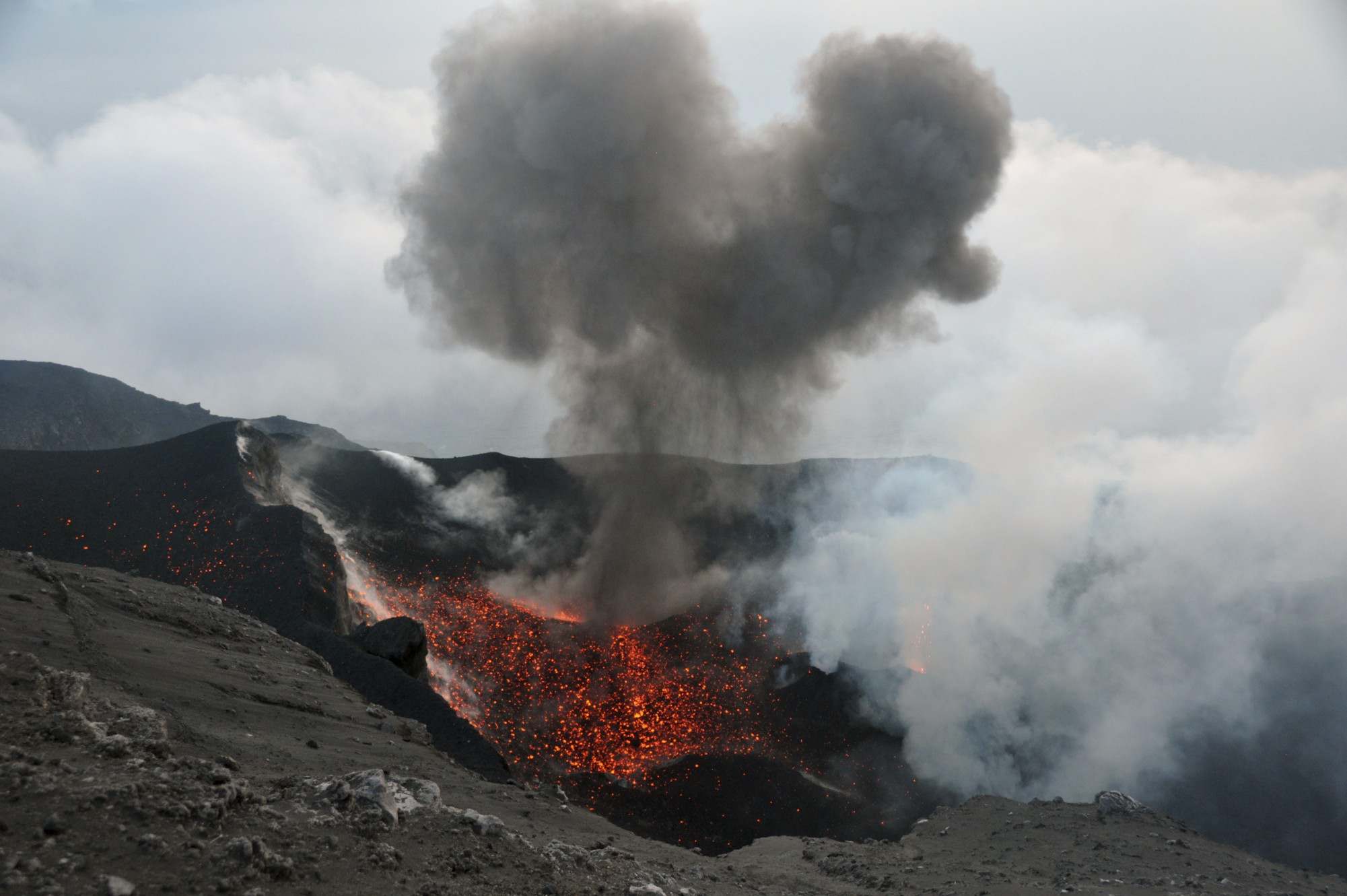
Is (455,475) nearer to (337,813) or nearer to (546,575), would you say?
(546,575)

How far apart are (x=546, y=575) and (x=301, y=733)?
96.0 feet

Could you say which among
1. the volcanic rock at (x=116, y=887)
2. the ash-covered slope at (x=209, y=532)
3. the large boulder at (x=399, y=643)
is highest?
the ash-covered slope at (x=209, y=532)

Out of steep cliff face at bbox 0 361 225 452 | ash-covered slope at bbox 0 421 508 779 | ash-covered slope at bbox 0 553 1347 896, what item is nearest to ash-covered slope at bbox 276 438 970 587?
ash-covered slope at bbox 0 421 508 779

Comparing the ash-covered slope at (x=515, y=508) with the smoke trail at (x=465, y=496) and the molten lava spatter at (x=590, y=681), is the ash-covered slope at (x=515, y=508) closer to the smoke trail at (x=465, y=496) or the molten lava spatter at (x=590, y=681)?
the smoke trail at (x=465, y=496)

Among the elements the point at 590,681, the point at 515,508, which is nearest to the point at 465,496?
the point at 515,508

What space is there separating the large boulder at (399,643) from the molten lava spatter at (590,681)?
5111 millimetres

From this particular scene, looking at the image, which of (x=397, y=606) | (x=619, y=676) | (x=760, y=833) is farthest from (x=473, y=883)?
(x=397, y=606)

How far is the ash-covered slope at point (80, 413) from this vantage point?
207ft

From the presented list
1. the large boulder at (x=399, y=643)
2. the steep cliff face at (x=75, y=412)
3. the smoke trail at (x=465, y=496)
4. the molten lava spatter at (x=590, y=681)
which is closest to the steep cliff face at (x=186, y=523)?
the large boulder at (x=399, y=643)

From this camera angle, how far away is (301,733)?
12.4 metres

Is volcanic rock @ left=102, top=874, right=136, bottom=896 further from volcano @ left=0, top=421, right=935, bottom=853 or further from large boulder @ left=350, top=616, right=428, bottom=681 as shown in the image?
large boulder @ left=350, top=616, right=428, bottom=681

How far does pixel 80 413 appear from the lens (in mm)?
66688

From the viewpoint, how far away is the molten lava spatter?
28297mm

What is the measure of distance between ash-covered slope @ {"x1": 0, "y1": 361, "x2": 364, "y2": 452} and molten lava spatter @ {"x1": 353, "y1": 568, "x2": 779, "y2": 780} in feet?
106
